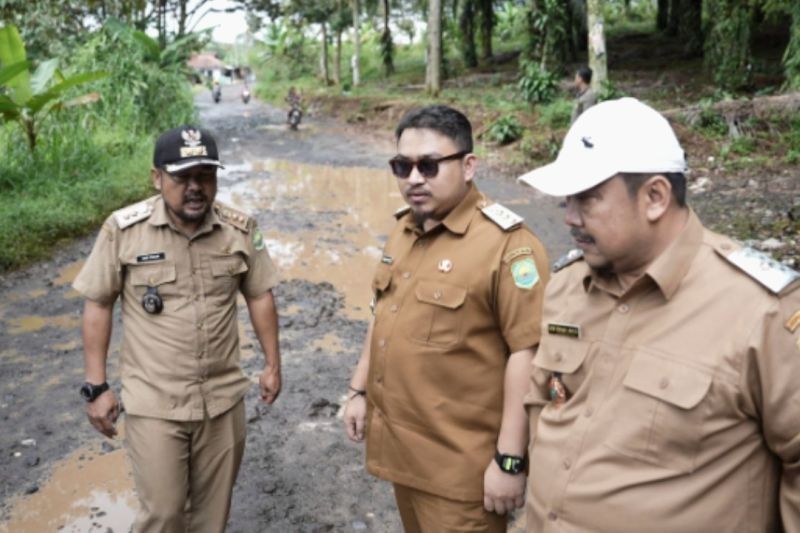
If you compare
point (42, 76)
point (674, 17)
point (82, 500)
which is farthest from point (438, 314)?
point (674, 17)

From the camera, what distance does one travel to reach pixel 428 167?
7.43 ft

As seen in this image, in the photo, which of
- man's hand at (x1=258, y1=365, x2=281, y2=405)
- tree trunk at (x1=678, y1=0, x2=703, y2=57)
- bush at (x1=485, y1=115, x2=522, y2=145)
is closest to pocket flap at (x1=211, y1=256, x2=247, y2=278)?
man's hand at (x1=258, y1=365, x2=281, y2=405)

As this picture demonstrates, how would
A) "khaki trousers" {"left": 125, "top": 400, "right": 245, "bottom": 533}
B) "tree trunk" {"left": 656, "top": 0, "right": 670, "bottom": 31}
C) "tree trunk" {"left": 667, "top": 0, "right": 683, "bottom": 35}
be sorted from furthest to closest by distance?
"tree trunk" {"left": 656, "top": 0, "right": 670, "bottom": 31} → "tree trunk" {"left": 667, "top": 0, "right": 683, "bottom": 35} → "khaki trousers" {"left": 125, "top": 400, "right": 245, "bottom": 533}

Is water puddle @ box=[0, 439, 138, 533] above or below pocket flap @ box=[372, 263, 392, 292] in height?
below

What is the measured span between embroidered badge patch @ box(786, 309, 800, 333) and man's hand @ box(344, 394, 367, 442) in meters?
1.53

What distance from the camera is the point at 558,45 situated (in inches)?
683

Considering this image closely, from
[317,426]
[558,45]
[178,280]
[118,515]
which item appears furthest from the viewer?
[558,45]

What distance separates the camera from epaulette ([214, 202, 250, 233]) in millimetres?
2832

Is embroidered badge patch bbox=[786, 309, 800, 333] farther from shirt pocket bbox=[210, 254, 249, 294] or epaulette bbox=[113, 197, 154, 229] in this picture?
epaulette bbox=[113, 197, 154, 229]

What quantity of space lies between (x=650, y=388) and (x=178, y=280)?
1844 mm

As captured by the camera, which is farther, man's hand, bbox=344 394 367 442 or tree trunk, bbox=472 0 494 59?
tree trunk, bbox=472 0 494 59

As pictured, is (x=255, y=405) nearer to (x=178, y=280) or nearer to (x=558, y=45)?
(x=178, y=280)

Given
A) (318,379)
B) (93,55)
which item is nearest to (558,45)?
(93,55)

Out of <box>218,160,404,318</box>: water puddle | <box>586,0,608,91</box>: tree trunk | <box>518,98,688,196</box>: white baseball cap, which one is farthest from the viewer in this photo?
<box>586,0,608,91</box>: tree trunk
